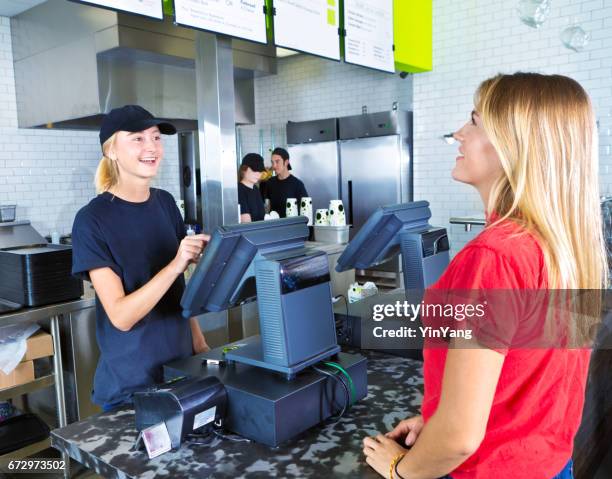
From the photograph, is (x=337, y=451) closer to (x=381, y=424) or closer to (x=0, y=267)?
(x=381, y=424)

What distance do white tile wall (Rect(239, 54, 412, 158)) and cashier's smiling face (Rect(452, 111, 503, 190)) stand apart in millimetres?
5744

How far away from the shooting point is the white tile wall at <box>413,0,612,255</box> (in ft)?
15.6

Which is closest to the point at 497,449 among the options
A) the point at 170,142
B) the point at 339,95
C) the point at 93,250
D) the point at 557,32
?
the point at 93,250

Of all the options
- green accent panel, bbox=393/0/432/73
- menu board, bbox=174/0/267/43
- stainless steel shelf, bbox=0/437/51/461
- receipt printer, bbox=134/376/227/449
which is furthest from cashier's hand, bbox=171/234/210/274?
green accent panel, bbox=393/0/432/73

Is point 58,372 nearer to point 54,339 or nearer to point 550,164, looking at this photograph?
point 54,339

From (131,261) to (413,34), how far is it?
13.6 feet

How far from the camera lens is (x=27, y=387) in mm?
2605

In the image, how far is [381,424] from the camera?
54.3 inches

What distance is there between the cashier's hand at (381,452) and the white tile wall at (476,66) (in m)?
4.47

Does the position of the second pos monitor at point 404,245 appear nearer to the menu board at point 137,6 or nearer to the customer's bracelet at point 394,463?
the customer's bracelet at point 394,463

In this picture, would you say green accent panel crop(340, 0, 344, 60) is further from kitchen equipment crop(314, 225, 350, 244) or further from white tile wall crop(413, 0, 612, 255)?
white tile wall crop(413, 0, 612, 255)

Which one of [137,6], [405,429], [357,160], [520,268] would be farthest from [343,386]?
[357,160]

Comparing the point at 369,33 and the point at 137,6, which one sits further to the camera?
the point at 369,33

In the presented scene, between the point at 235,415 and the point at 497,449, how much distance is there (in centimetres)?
63
